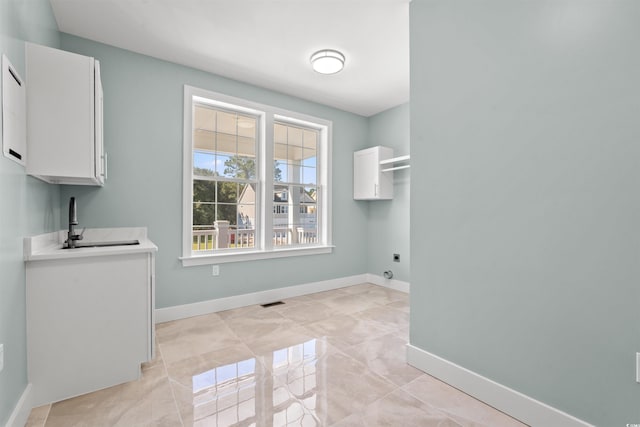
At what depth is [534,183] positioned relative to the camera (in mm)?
1594

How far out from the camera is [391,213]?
4.54 meters

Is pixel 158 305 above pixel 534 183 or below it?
below

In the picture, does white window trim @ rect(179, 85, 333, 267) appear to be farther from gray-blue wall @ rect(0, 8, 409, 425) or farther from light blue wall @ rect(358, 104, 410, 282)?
light blue wall @ rect(358, 104, 410, 282)

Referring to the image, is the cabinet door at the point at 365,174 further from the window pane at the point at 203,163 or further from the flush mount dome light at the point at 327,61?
the window pane at the point at 203,163

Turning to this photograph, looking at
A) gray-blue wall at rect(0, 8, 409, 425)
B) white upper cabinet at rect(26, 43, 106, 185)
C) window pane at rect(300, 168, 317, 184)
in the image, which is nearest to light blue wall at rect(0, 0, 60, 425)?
gray-blue wall at rect(0, 8, 409, 425)

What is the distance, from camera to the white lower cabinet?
175cm

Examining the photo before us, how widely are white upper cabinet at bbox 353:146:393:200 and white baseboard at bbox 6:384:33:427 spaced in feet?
12.9

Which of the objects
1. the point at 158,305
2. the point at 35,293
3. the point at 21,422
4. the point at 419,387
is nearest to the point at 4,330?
the point at 35,293

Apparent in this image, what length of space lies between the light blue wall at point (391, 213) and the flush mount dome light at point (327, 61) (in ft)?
5.38

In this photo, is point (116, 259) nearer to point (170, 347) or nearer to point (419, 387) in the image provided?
point (170, 347)

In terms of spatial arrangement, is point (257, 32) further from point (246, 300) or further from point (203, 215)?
point (246, 300)

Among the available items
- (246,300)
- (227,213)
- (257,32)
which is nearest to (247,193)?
(227,213)

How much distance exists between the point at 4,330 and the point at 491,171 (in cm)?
269

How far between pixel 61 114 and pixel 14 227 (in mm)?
805
